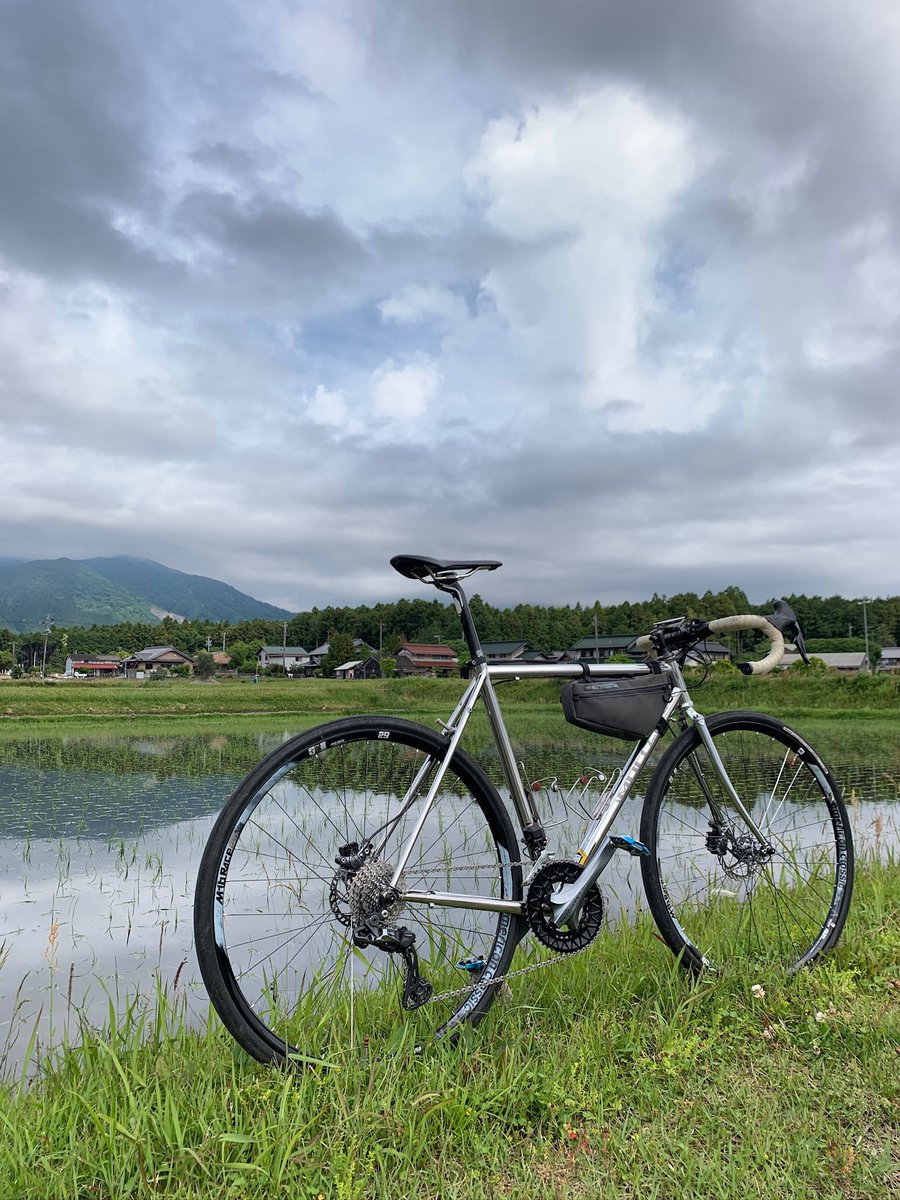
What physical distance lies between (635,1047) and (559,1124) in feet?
1.59

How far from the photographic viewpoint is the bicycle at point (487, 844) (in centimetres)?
239

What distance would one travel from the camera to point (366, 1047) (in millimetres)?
2449

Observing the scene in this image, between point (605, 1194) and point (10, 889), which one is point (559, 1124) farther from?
point (10, 889)

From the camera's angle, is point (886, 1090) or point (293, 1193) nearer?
point (293, 1193)

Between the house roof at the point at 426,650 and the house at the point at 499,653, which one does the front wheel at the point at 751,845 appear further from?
the house roof at the point at 426,650

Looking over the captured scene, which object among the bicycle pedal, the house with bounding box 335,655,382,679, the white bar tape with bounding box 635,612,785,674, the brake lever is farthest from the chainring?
the house with bounding box 335,655,382,679

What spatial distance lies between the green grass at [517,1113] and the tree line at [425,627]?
26.9 meters

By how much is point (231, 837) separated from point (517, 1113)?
3.75 feet

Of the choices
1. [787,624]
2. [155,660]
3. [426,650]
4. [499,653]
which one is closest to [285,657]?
[155,660]

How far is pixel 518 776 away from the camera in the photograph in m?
2.79

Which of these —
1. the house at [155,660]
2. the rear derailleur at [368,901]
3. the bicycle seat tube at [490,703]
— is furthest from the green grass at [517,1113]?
the house at [155,660]

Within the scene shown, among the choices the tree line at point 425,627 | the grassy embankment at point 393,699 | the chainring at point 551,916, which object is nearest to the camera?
the chainring at point 551,916

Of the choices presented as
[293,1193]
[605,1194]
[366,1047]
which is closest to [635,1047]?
[605,1194]

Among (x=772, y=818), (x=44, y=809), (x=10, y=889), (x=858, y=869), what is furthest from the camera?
(x=44, y=809)
